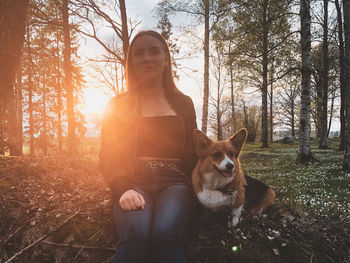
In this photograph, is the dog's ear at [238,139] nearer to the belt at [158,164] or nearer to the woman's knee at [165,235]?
the belt at [158,164]

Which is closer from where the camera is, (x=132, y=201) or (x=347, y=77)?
(x=132, y=201)

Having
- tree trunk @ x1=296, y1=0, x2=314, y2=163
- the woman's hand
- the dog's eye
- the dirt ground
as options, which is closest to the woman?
the woman's hand

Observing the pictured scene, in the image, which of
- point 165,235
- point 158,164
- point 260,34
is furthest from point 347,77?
point 165,235

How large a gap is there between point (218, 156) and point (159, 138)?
79 cm

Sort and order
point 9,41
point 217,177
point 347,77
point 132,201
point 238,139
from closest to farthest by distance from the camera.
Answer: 1. point 132,201
2. point 217,177
3. point 238,139
4. point 9,41
5. point 347,77

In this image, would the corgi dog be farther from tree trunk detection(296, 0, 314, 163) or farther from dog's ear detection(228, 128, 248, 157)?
tree trunk detection(296, 0, 314, 163)

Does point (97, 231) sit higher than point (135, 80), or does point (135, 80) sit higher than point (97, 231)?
point (135, 80)

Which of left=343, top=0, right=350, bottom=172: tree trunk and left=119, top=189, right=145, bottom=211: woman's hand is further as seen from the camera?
left=343, top=0, right=350, bottom=172: tree trunk

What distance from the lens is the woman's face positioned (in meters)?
2.65

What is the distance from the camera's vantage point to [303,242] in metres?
2.43

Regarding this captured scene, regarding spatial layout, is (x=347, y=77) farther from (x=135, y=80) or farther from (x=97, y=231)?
(x=97, y=231)

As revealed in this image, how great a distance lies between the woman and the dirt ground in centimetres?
53

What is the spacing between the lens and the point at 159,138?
256cm

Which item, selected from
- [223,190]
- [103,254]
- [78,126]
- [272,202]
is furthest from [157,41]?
[78,126]
